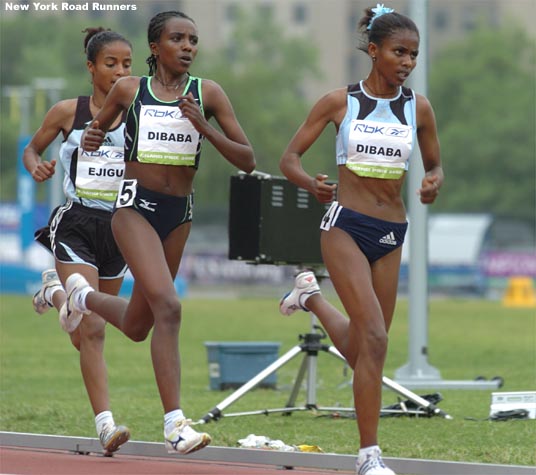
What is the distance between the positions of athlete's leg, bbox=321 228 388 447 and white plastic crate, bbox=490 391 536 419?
381 cm

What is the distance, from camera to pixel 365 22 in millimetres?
9133

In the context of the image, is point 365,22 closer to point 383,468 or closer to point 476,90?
point 383,468

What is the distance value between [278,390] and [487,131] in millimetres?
68982

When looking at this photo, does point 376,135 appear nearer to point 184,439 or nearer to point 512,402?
point 184,439

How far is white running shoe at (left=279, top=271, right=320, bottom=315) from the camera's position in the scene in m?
10.0

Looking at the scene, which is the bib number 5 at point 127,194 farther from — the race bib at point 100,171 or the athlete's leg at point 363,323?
the athlete's leg at point 363,323

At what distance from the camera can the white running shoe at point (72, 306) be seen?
9727 millimetres

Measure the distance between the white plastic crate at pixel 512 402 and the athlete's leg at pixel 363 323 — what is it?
3806 millimetres

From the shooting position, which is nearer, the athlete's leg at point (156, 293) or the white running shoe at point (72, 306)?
the athlete's leg at point (156, 293)

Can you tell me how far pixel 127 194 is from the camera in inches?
356

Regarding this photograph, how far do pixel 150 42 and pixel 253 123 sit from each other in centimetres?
7834

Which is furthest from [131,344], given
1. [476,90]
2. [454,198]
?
[476,90]

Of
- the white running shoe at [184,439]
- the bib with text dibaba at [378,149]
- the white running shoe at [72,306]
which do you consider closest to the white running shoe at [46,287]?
the white running shoe at [72,306]

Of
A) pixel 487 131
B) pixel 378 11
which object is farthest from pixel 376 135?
pixel 487 131
